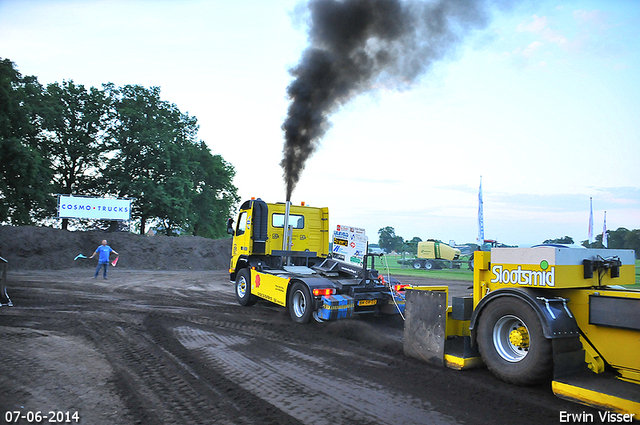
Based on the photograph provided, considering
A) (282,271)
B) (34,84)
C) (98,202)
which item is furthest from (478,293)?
(34,84)

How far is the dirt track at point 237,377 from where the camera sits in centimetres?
407

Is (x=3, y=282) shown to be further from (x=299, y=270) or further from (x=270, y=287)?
(x=299, y=270)

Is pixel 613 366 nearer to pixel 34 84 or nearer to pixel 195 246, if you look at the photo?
pixel 195 246

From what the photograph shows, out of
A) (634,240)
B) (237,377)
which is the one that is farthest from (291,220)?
(634,240)

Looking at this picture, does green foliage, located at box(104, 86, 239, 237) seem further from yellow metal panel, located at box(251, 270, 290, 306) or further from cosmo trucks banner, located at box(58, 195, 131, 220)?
yellow metal panel, located at box(251, 270, 290, 306)

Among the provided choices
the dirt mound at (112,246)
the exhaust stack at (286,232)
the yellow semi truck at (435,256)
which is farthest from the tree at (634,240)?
the exhaust stack at (286,232)

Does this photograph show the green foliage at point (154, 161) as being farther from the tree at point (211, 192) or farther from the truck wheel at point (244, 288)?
the truck wheel at point (244, 288)

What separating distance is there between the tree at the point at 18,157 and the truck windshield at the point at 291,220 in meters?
22.7

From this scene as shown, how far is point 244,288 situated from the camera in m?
11.4

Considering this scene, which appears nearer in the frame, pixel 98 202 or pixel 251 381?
pixel 251 381

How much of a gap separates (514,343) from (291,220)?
7316mm

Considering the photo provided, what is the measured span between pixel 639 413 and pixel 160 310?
933 cm

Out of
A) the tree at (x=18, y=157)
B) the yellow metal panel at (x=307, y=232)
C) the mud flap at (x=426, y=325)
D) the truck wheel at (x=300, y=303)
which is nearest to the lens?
the mud flap at (x=426, y=325)

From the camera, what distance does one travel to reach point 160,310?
1010cm
